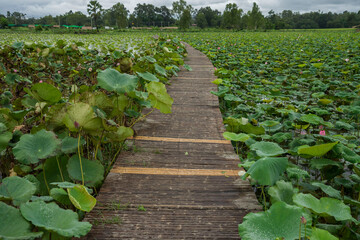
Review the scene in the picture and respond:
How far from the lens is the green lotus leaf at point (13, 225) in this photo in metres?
0.76

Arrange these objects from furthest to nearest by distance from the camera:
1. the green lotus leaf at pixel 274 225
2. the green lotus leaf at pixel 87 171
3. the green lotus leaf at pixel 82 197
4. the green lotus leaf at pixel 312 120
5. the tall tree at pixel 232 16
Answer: the tall tree at pixel 232 16, the green lotus leaf at pixel 312 120, the green lotus leaf at pixel 87 171, the green lotus leaf at pixel 82 197, the green lotus leaf at pixel 274 225

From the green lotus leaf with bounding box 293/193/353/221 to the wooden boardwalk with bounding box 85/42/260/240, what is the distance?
8.6 inches

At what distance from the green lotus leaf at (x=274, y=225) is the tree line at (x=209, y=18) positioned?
109 ft

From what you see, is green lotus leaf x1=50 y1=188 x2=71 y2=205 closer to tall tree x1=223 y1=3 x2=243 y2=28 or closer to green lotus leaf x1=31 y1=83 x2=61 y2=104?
green lotus leaf x1=31 y1=83 x2=61 y2=104

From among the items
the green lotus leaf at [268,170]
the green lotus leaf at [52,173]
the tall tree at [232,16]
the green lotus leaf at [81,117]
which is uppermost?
the tall tree at [232,16]

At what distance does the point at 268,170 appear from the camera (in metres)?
1.14

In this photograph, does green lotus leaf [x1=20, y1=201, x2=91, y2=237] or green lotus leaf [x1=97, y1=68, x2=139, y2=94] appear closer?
green lotus leaf [x1=20, y1=201, x2=91, y2=237]

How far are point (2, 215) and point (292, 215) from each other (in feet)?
2.87

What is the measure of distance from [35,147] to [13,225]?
1.44ft

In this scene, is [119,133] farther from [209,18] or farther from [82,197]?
[209,18]

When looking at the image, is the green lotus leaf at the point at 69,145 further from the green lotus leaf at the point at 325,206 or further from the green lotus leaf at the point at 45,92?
the green lotus leaf at the point at 325,206

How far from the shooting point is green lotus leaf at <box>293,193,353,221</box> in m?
1.00

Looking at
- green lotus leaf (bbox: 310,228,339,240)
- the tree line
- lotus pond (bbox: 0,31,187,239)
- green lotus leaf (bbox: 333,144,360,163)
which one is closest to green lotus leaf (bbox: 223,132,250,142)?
green lotus leaf (bbox: 333,144,360,163)

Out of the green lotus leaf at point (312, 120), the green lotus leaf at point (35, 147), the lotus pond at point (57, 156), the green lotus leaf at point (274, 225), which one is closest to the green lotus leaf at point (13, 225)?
the lotus pond at point (57, 156)
